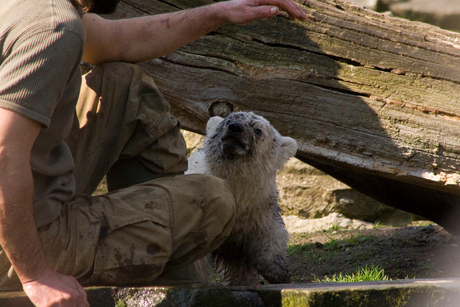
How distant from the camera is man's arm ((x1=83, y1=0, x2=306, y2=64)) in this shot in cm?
275

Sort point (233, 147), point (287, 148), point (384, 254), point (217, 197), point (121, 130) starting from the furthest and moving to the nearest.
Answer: point (384, 254)
point (287, 148)
point (233, 147)
point (121, 130)
point (217, 197)

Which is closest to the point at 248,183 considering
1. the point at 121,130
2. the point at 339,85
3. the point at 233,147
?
the point at 233,147

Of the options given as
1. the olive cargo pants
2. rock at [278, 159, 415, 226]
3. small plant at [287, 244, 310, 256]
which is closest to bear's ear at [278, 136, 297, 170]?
the olive cargo pants

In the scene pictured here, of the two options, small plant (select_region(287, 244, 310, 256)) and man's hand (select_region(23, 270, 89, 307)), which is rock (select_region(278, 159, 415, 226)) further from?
man's hand (select_region(23, 270, 89, 307))

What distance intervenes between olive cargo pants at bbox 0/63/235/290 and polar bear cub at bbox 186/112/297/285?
3.79 feet

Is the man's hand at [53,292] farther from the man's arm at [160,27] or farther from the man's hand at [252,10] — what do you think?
the man's hand at [252,10]

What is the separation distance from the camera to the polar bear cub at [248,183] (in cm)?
373

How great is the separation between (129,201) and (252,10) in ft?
4.15

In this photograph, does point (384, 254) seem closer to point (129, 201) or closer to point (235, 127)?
point (235, 127)

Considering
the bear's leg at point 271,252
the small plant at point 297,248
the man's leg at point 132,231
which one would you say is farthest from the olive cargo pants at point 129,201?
the small plant at point 297,248

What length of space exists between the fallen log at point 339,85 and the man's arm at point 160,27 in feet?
2.44

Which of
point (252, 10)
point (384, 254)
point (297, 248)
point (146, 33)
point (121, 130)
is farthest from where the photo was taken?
point (297, 248)

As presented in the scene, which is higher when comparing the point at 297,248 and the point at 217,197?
the point at 217,197

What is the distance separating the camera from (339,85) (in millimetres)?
3838
